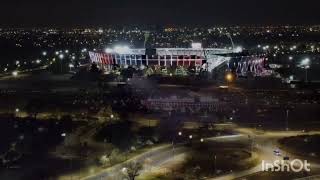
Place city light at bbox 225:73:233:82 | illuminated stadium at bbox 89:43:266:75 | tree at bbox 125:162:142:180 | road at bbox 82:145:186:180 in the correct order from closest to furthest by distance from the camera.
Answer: tree at bbox 125:162:142:180
road at bbox 82:145:186:180
city light at bbox 225:73:233:82
illuminated stadium at bbox 89:43:266:75

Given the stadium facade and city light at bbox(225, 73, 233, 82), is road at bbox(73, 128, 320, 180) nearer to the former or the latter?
city light at bbox(225, 73, 233, 82)

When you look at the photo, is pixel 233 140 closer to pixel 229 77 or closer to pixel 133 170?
pixel 133 170

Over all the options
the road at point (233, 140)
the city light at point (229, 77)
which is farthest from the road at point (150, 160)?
the city light at point (229, 77)

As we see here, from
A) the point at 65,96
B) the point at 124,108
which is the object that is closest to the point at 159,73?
the point at 65,96

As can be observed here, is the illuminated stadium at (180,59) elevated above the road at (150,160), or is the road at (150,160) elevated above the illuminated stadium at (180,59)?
the illuminated stadium at (180,59)

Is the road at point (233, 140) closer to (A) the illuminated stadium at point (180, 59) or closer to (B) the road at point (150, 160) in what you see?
(B) the road at point (150, 160)

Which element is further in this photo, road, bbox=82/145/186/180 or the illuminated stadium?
the illuminated stadium

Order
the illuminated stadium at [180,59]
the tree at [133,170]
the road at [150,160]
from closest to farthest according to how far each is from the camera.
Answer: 1. the tree at [133,170]
2. the road at [150,160]
3. the illuminated stadium at [180,59]

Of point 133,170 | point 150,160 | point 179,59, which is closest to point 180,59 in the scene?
point 179,59

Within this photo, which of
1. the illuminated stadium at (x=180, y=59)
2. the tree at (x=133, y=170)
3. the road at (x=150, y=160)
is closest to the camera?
the tree at (x=133, y=170)

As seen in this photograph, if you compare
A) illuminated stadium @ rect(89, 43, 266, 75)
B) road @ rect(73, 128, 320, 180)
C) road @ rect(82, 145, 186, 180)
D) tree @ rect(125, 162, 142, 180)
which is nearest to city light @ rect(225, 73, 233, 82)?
illuminated stadium @ rect(89, 43, 266, 75)
